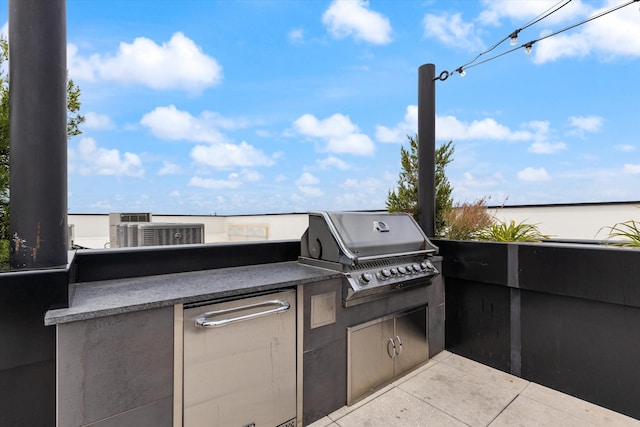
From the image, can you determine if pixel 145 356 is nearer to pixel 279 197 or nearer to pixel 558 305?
pixel 558 305

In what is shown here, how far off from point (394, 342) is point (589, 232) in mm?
3451

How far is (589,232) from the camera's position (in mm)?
3895

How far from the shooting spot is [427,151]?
3.44 meters

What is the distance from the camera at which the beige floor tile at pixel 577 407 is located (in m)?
1.96

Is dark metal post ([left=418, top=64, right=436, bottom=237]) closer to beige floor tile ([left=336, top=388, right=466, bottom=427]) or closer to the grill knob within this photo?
the grill knob

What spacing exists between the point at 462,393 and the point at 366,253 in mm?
1357

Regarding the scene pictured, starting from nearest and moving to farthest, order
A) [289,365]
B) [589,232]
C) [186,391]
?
1. [186,391]
2. [289,365]
3. [589,232]

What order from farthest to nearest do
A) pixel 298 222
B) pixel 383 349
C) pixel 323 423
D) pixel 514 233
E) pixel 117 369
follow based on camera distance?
pixel 298 222
pixel 514 233
pixel 383 349
pixel 323 423
pixel 117 369

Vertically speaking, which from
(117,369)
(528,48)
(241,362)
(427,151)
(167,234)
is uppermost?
(528,48)

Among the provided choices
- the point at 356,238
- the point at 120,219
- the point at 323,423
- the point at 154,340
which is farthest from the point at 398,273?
the point at 120,219

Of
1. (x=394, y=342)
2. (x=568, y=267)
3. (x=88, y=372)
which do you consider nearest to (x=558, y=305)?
(x=568, y=267)

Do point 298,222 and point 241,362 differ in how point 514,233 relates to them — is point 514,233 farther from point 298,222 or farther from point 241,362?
point 298,222

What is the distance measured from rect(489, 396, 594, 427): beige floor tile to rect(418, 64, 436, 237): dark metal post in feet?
5.67

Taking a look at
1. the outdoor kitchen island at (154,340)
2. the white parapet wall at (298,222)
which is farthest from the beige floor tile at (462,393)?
the white parapet wall at (298,222)
